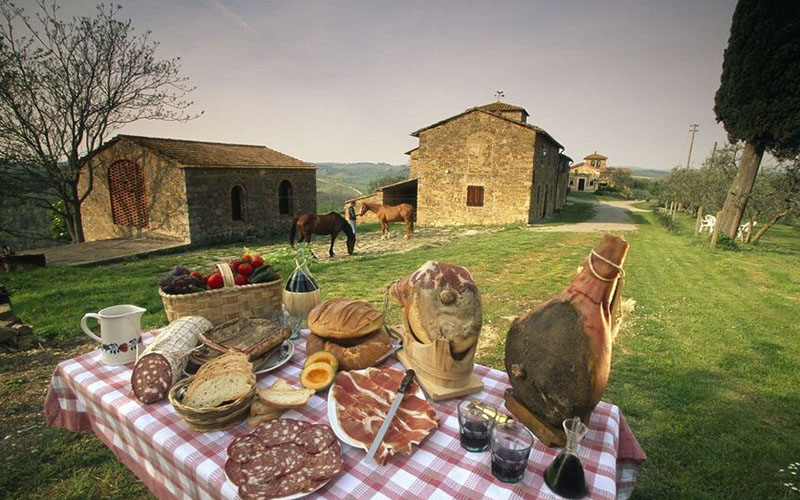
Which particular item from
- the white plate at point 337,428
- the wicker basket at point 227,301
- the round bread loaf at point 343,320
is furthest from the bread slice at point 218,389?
the wicker basket at point 227,301

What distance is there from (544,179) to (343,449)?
22838 millimetres

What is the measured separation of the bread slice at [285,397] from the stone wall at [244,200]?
14187 mm

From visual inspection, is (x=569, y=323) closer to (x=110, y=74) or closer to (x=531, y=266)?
(x=531, y=266)

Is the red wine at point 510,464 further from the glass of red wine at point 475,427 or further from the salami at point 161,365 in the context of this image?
the salami at point 161,365

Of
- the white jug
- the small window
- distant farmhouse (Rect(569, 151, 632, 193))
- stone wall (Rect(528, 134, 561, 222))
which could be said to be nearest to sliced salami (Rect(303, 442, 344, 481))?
the white jug

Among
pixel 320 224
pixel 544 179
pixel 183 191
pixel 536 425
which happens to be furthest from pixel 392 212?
pixel 536 425

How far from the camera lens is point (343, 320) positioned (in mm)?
2203

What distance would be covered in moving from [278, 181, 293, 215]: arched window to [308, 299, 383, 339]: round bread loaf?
16.8m

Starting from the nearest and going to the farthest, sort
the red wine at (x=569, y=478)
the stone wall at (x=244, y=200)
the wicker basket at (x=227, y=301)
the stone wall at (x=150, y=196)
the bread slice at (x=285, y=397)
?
the red wine at (x=569, y=478), the bread slice at (x=285, y=397), the wicker basket at (x=227, y=301), the stone wall at (x=150, y=196), the stone wall at (x=244, y=200)

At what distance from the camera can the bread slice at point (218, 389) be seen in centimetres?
170

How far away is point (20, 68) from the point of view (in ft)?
41.5

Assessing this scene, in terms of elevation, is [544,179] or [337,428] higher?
[544,179]

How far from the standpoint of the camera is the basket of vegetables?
2.43m

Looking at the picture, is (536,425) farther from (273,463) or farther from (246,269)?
(246,269)
